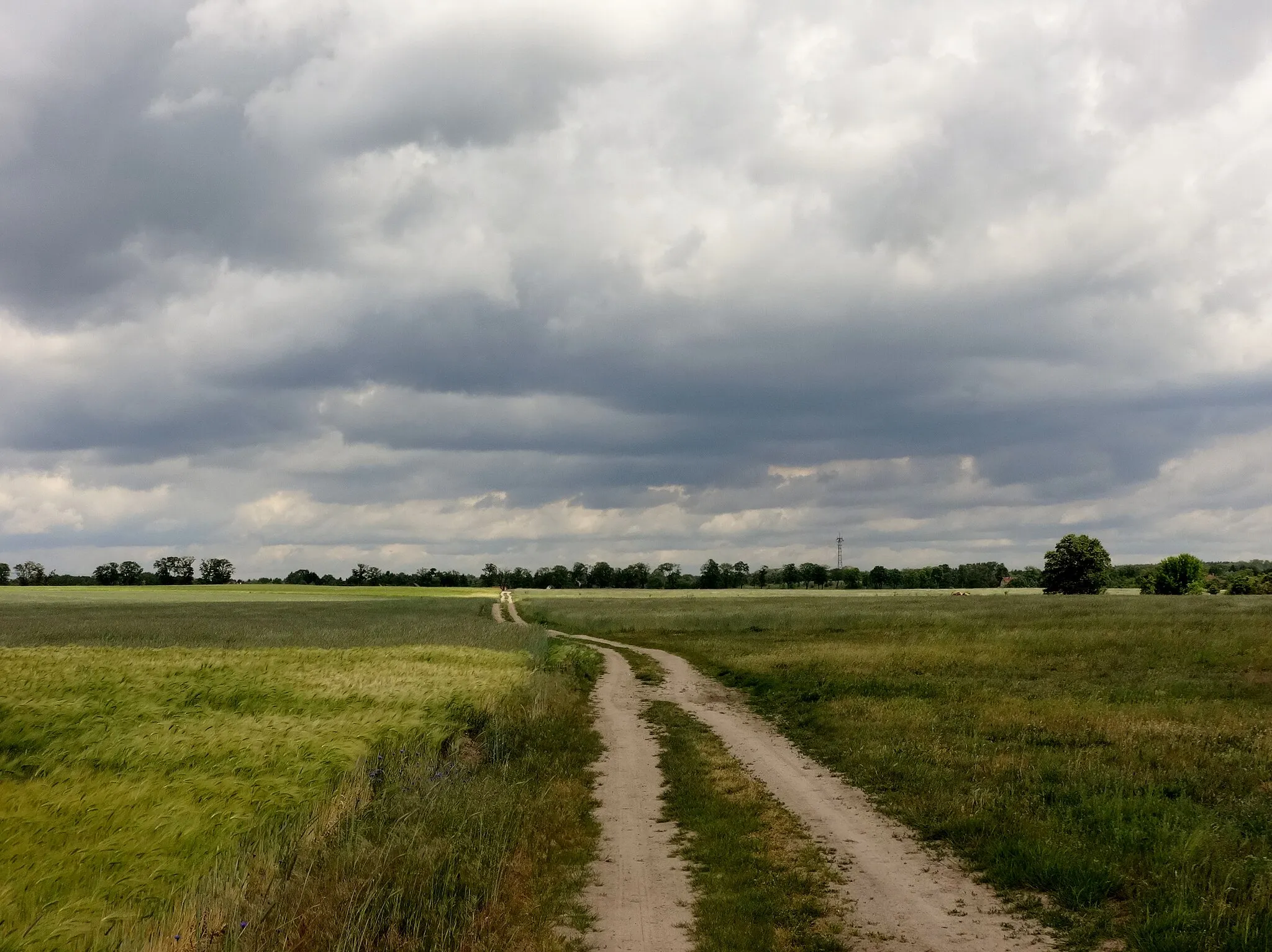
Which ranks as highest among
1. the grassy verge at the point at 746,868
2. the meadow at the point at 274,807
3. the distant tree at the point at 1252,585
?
the meadow at the point at 274,807

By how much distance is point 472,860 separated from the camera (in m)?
10.7

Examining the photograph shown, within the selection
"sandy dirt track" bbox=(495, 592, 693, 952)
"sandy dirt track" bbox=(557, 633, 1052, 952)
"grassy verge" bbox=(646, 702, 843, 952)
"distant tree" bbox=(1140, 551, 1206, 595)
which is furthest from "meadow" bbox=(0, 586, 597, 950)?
"distant tree" bbox=(1140, 551, 1206, 595)

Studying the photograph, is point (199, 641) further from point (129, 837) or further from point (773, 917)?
point (773, 917)

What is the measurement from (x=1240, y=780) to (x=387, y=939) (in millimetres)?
14090

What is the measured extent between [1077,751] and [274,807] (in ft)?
48.2

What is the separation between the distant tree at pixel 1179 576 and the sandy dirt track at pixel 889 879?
149460mm

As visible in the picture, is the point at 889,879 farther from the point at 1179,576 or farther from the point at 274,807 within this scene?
the point at 1179,576

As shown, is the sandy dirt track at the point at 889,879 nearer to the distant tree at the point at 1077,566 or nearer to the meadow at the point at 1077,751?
the meadow at the point at 1077,751

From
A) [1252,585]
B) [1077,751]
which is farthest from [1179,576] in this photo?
[1077,751]

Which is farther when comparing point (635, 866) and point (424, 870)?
point (635, 866)

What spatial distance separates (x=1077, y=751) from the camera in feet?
55.5

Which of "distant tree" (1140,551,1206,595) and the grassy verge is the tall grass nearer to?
the grassy verge

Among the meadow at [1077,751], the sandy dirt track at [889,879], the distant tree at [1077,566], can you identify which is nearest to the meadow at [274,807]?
the sandy dirt track at [889,879]

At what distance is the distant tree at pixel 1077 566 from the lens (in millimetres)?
131000
